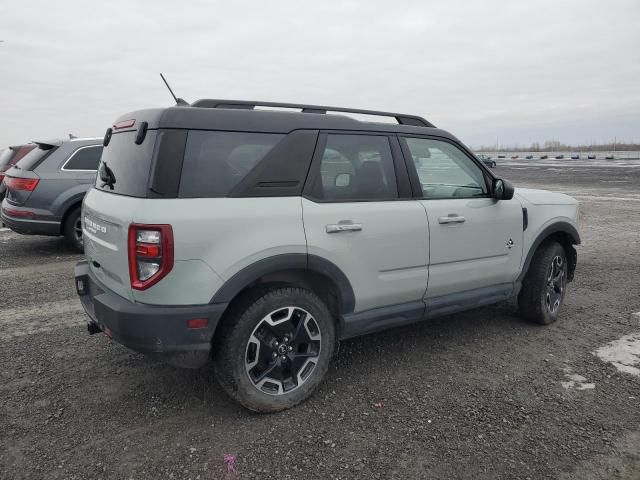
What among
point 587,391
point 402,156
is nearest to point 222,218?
point 402,156

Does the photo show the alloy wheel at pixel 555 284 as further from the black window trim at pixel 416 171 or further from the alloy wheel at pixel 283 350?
the alloy wheel at pixel 283 350

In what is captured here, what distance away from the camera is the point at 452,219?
3.73 m

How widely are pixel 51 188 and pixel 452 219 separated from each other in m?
6.38

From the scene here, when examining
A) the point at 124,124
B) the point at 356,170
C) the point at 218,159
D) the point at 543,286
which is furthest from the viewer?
the point at 543,286

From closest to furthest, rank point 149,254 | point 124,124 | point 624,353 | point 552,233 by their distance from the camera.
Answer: point 149,254
point 124,124
point 624,353
point 552,233

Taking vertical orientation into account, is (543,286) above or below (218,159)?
below

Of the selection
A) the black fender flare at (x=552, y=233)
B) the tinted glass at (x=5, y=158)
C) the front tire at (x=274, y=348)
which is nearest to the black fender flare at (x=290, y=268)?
the front tire at (x=274, y=348)

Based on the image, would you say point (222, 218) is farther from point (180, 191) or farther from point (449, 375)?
point (449, 375)

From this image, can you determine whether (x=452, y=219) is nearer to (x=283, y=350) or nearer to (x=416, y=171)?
(x=416, y=171)

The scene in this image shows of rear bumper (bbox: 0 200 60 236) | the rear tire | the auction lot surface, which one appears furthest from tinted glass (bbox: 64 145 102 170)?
the auction lot surface

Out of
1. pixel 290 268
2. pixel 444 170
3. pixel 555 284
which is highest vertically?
pixel 444 170

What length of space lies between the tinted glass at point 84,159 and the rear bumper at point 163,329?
5.63 meters

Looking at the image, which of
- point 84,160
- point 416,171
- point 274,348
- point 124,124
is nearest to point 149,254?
point 274,348

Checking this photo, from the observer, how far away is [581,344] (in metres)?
4.17
